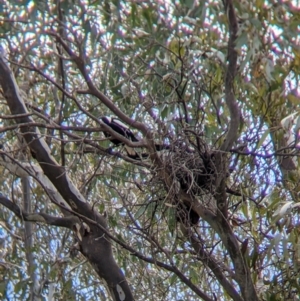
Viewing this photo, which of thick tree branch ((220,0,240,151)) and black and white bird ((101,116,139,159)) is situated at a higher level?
black and white bird ((101,116,139,159))

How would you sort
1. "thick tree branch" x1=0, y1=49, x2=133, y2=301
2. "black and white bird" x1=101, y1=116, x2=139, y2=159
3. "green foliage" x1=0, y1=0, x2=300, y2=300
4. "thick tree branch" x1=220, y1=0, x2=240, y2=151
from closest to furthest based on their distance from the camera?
1. "thick tree branch" x1=220, y1=0, x2=240, y2=151
2. "green foliage" x1=0, y1=0, x2=300, y2=300
3. "black and white bird" x1=101, y1=116, x2=139, y2=159
4. "thick tree branch" x1=0, y1=49, x2=133, y2=301

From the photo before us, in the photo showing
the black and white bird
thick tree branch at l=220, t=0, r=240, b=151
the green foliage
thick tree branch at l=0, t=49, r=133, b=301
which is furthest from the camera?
thick tree branch at l=0, t=49, r=133, b=301

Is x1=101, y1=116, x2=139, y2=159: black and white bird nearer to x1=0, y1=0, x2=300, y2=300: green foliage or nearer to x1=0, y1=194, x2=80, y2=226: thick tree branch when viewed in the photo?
x1=0, y1=0, x2=300, y2=300: green foliage

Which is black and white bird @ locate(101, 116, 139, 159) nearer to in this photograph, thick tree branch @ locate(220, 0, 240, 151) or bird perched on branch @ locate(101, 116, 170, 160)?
bird perched on branch @ locate(101, 116, 170, 160)

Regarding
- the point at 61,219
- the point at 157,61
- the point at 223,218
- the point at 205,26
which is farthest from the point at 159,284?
the point at 205,26

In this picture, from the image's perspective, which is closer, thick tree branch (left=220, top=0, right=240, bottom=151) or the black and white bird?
thick tree branch (left=220, top=0, right=240, bottom=151)

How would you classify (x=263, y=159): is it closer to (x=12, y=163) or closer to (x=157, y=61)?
(x=157, y=61)

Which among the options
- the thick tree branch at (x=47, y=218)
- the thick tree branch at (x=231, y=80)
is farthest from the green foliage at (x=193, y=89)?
the thick tree branch at (x=47, y=218)

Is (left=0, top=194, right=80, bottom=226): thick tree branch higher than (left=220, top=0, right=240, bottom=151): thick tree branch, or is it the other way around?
(left=0, top=194, right=80, bottom=226): thick tree branch

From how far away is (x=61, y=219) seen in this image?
453 centimetres

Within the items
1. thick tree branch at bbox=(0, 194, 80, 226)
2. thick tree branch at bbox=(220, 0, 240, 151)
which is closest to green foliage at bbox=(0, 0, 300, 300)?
thick tree branch at bbox=(220, 0, 240, 151)

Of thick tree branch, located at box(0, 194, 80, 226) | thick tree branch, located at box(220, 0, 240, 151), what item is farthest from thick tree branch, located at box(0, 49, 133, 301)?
thick tree branch, located at box(220, 0, 240, 151)

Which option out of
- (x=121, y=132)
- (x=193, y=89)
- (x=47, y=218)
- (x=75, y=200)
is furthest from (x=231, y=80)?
(x=47, y=218)

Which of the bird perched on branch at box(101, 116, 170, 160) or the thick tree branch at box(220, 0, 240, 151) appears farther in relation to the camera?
the bird perched on branch at box(101, 116, 170, 160)
